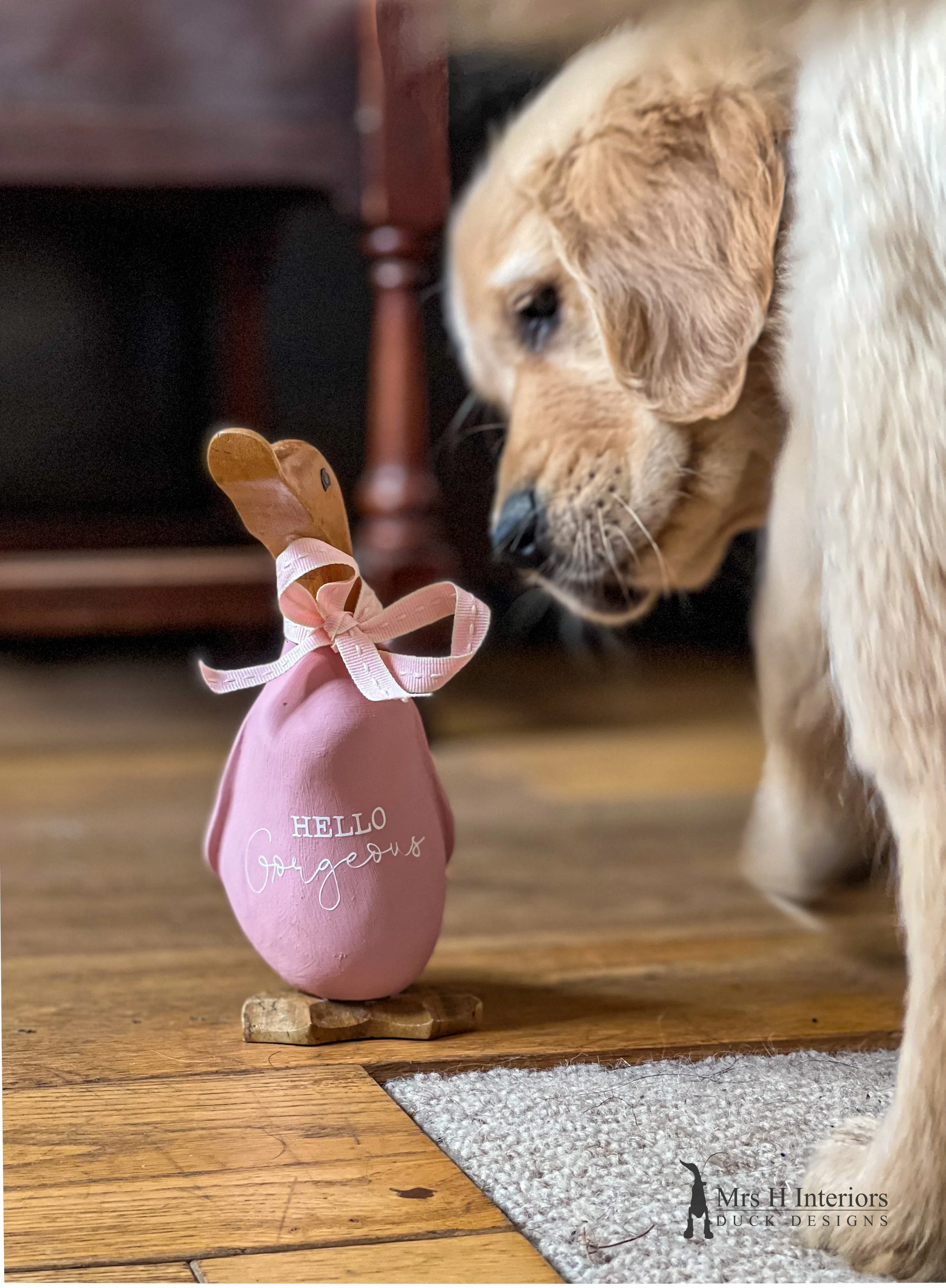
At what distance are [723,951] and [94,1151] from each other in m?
0.46

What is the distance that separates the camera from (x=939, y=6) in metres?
0.57

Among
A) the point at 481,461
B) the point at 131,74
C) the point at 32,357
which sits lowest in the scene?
the point at 481,461

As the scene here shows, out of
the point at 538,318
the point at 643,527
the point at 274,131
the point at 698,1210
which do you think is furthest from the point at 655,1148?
the point at 274,131

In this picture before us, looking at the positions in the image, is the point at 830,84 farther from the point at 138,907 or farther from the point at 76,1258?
the point at 138,907

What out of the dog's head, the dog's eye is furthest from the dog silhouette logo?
the dog's eye

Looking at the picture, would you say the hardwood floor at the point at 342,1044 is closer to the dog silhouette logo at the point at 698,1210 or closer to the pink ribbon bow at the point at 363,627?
the dog silhouette logo at the point at 698,1210

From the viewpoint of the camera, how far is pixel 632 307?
0.89 metres

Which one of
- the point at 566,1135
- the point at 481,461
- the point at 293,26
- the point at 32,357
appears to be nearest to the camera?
the point at 566,1135

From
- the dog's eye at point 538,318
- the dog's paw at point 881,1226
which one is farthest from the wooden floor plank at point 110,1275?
the dog's eye at point 538,318

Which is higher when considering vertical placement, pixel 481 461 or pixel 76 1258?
pixel 481 461

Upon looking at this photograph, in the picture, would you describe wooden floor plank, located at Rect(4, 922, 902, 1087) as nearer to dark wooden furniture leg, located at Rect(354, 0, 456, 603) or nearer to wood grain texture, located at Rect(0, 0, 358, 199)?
dark wooden furniture leg, located at Rect(354, 0, 456, 603)

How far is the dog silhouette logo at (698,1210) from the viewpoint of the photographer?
54 cm

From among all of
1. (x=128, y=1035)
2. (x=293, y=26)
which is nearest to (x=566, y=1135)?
(x=128, y=1035)

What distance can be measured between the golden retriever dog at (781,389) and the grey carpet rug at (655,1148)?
0.03 m
